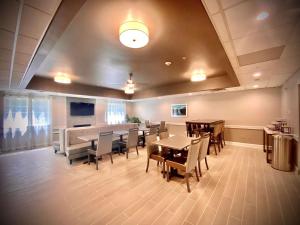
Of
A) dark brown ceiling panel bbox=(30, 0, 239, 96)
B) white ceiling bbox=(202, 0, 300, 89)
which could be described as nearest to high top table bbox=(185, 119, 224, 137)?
dark brown ceiling panel bbox=(30, 0, 239, 96)

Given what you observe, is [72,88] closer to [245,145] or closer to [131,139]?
[131,139]

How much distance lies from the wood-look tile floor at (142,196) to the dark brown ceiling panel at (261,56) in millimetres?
2397

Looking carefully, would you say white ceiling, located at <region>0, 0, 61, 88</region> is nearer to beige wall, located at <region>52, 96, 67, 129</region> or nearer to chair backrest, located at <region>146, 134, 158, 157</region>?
chair backrest, located at <region>146, 134, 158, 157</region>

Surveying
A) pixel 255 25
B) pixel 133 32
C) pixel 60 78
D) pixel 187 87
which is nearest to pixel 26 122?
pixel 60 78

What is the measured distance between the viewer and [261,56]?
2.22m

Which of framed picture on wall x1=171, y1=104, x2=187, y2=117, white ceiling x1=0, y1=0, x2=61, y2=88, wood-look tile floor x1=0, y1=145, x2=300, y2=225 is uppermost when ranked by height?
white ceiling x1=0, y1=0, x2=61, y2=88

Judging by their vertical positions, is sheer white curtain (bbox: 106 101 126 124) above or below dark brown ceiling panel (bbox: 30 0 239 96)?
below

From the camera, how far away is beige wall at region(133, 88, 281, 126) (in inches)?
190

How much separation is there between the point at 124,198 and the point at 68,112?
5.92m

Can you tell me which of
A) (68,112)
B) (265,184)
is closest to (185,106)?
(265,184)

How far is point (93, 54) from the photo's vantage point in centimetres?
279

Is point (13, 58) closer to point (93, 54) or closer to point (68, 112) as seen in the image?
point (93, 54)

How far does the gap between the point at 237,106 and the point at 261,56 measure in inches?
149

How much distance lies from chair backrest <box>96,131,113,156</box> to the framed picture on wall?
4651mm
